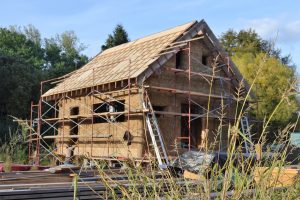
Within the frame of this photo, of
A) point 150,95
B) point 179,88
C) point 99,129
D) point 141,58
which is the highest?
point 141,58

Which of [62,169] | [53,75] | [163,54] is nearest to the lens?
[62,169]

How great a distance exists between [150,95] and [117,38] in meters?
19.3

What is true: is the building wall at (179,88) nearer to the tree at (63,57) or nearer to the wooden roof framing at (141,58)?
the wooden roof framing at (141,58)

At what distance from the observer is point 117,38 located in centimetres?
3484

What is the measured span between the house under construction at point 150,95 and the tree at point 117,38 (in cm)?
1406

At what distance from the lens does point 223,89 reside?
62.8ft

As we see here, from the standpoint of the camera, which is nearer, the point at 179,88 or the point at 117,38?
the point at 179,88

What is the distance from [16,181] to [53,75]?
86.7ft

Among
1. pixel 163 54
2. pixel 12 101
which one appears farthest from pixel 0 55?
pixel 163 54

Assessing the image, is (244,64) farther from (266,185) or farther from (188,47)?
(266,185)

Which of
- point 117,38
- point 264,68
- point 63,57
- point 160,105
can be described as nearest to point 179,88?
point 160,105

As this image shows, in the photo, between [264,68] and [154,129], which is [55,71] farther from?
[154,129]

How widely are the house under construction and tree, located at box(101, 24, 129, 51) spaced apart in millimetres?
14062

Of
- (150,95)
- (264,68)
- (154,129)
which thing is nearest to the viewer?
(154,129)
